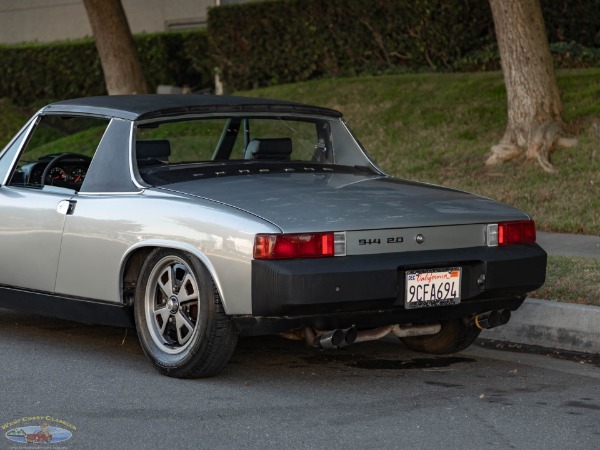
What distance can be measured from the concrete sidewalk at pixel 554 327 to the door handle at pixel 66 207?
2.66 metres

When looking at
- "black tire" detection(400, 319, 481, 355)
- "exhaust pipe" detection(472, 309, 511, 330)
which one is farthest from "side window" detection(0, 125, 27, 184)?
"exhaust pipe" detection(472, 309, 511, 330)

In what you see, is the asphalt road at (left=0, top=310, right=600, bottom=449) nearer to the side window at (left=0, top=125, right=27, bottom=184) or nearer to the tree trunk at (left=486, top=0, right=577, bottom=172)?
the side window at (left=0, top=125, right=27, bottom=184)

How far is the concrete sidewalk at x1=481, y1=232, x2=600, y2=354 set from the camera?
712cm

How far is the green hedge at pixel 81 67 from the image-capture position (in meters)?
23.3

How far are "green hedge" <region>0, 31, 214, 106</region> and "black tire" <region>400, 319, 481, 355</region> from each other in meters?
16.1

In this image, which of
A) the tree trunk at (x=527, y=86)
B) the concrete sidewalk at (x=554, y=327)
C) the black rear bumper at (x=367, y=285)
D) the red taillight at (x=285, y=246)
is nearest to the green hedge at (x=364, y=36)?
the tree trunk at (x=527, y=86)

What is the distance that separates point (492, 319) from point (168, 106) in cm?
212

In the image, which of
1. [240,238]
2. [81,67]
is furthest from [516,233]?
[81,67]

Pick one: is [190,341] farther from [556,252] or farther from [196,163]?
[556,252]

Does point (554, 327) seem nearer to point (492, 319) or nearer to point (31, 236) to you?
point (492, 319)

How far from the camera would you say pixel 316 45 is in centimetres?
2038

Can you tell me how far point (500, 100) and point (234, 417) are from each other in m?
10.7

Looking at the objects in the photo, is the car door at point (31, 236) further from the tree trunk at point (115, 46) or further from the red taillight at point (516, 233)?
the tree trunk at point (115, 46)

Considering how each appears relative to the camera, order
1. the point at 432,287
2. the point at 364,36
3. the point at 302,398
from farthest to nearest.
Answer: the point at 364,36 → the point at 432,287 → the point at 302,398
